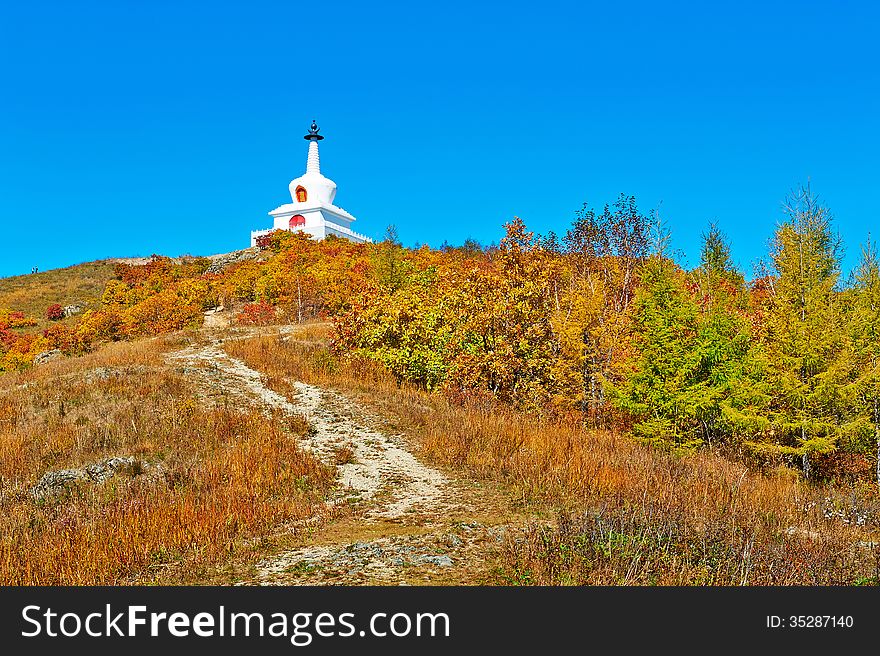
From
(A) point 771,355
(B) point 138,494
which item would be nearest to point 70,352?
(B) point 138,494

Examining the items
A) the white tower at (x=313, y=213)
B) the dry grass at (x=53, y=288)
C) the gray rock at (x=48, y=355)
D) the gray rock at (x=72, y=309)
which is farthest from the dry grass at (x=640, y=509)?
the white tower at (x=313, y=213)

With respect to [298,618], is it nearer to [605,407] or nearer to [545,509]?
[545,509]

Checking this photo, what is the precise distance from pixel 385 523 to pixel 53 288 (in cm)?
6107

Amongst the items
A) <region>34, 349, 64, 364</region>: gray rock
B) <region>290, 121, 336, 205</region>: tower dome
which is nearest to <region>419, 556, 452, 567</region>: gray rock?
<region>34, 349, 64, 364</region>: gray rock

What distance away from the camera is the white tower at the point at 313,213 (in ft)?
208

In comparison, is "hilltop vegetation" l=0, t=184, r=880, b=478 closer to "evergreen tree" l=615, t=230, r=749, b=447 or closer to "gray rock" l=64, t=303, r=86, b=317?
"evergreen tree" l=615, t=230, r=749, b=447

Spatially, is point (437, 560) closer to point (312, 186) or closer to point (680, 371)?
point (680, 371)

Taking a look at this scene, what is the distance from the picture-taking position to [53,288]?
5628 cm

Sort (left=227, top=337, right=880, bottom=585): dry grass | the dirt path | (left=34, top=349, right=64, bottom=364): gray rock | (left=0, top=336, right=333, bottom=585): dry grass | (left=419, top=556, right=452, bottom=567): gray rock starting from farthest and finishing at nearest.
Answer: (left=34, top=349, right=64, bottom=364): gray rock
(left=0, top=336, right=333, bottom=585): dry grass
(left=419, top=556, right=452, bottom=567): gray rock
the dirt path
(left=227, top=337, right=880, bottom=585): dry grass

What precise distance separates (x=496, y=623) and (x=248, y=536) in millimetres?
3916

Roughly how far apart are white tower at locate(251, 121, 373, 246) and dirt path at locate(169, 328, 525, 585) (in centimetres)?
5086

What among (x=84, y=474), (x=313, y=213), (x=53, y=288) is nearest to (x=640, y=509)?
(x=84, y=474)

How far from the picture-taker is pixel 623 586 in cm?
498

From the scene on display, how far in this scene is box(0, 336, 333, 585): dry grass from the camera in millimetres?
6477
